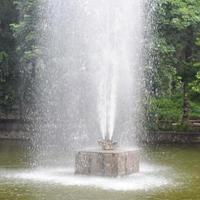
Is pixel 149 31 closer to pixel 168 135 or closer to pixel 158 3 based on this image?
pixel 158 3

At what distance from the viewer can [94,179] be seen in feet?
53.6

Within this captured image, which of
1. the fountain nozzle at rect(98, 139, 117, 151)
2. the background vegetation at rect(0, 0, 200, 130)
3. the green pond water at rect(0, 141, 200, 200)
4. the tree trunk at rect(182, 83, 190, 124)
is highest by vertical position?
the background vegetation at rect(0, 0, 200, 130)

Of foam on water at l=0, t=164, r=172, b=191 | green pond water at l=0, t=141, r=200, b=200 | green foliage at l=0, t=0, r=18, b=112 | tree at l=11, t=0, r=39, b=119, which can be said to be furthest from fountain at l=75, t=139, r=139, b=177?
green foliage at l=0, t=0, r=18, b=112

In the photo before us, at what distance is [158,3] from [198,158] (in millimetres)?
8618

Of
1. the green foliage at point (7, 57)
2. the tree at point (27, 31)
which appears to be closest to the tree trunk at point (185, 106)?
the tree at point (27, 31)

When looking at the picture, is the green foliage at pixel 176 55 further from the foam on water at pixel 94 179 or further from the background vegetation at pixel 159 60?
the foam on water at pixel 94 179

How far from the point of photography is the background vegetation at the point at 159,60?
95.7 ft

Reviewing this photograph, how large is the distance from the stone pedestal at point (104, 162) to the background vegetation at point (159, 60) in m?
11.2

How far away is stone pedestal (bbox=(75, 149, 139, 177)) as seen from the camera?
16719 mm

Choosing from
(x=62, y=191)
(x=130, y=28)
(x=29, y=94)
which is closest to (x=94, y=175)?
(x=62, y=191)

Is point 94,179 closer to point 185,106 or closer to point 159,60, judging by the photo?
point 159,60

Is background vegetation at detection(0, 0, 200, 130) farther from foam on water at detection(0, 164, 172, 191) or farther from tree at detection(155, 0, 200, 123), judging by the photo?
foam on water at detection(0, 164, 172, 191)

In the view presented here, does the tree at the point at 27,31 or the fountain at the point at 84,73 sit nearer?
the fountain at the point at 84,73

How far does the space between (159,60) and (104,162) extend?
13.6 meters
